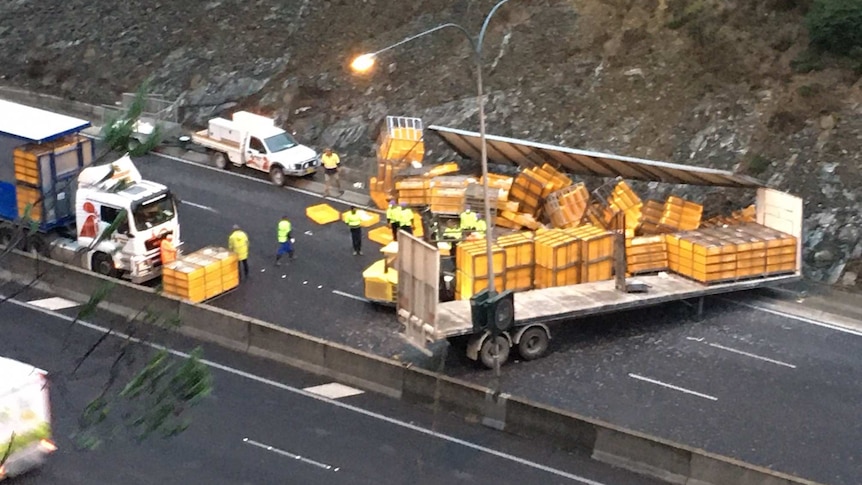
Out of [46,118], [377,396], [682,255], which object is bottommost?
[377,396]

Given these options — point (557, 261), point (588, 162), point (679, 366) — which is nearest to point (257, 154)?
point (588, 162)

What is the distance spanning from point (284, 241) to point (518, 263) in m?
6.68

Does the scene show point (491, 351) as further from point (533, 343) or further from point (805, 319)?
point (805, 319)

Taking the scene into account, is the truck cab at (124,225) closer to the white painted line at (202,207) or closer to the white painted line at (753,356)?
the white painted line at (202,207)

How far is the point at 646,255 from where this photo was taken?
28.5m

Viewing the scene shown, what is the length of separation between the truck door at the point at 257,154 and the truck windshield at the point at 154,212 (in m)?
8.01

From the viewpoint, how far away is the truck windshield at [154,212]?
2812 cm

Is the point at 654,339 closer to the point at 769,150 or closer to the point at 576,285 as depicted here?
the point at 576,285

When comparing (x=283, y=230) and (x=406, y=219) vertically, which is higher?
(x=406, y=219)

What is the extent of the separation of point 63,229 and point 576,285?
1287 cm

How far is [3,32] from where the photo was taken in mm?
50750

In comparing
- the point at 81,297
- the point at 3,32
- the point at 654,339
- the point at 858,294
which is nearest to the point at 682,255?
the point at 654,339

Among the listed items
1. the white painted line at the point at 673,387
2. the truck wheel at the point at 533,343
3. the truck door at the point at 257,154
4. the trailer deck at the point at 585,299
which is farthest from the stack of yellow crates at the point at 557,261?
the truck door at the point at 257,154

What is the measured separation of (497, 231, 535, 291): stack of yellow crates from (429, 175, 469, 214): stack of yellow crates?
5.07m
